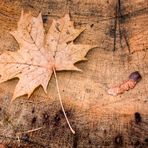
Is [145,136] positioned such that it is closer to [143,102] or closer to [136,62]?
[143,102]

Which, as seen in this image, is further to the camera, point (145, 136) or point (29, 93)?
point (29, 93)

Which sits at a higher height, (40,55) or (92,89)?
(40,55)

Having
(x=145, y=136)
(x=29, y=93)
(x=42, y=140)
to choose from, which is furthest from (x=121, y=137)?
(x=29, y=93)

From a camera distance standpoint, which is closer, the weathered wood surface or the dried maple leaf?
the weathered wood surface

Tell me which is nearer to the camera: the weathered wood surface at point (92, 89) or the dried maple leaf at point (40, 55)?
the weathered wood surface at point (92, 89)
